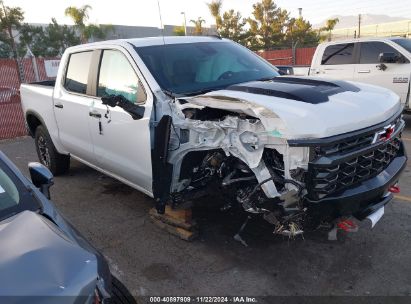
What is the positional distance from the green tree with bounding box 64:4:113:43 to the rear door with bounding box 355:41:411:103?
3224cm

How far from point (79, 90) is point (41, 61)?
9289 mm

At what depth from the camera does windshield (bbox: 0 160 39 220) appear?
7.32 feet

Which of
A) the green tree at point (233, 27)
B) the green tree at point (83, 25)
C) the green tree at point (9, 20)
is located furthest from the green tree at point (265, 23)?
the green tree at point (9, 20)

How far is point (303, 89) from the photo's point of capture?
3.21 metres

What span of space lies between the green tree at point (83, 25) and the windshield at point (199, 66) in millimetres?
35150

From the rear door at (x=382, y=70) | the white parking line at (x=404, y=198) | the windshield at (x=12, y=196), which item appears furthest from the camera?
the rear door at (x=382, y=70)

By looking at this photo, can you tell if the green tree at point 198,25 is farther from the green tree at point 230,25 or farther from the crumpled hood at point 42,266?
the crumpled hood at point 42,266

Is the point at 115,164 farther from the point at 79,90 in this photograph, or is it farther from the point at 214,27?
the point at 214,27

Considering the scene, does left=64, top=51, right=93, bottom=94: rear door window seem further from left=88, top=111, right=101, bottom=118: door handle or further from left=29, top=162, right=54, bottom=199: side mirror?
left=29, top=162, right=54, bottom=199: side mirror

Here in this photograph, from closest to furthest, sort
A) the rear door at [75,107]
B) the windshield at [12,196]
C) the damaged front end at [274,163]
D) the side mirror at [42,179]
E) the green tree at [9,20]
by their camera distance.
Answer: the windshield at [12,196] → the side mirror at [42,179] → the damaged front end at [274,163] → the rear door at [75,107] → the green tree at [9,20]

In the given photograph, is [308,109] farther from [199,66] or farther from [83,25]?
[83,25]

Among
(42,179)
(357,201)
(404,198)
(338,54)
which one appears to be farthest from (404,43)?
(42,179)

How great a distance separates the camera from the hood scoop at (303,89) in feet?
10.0

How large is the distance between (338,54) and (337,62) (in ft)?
0.63
